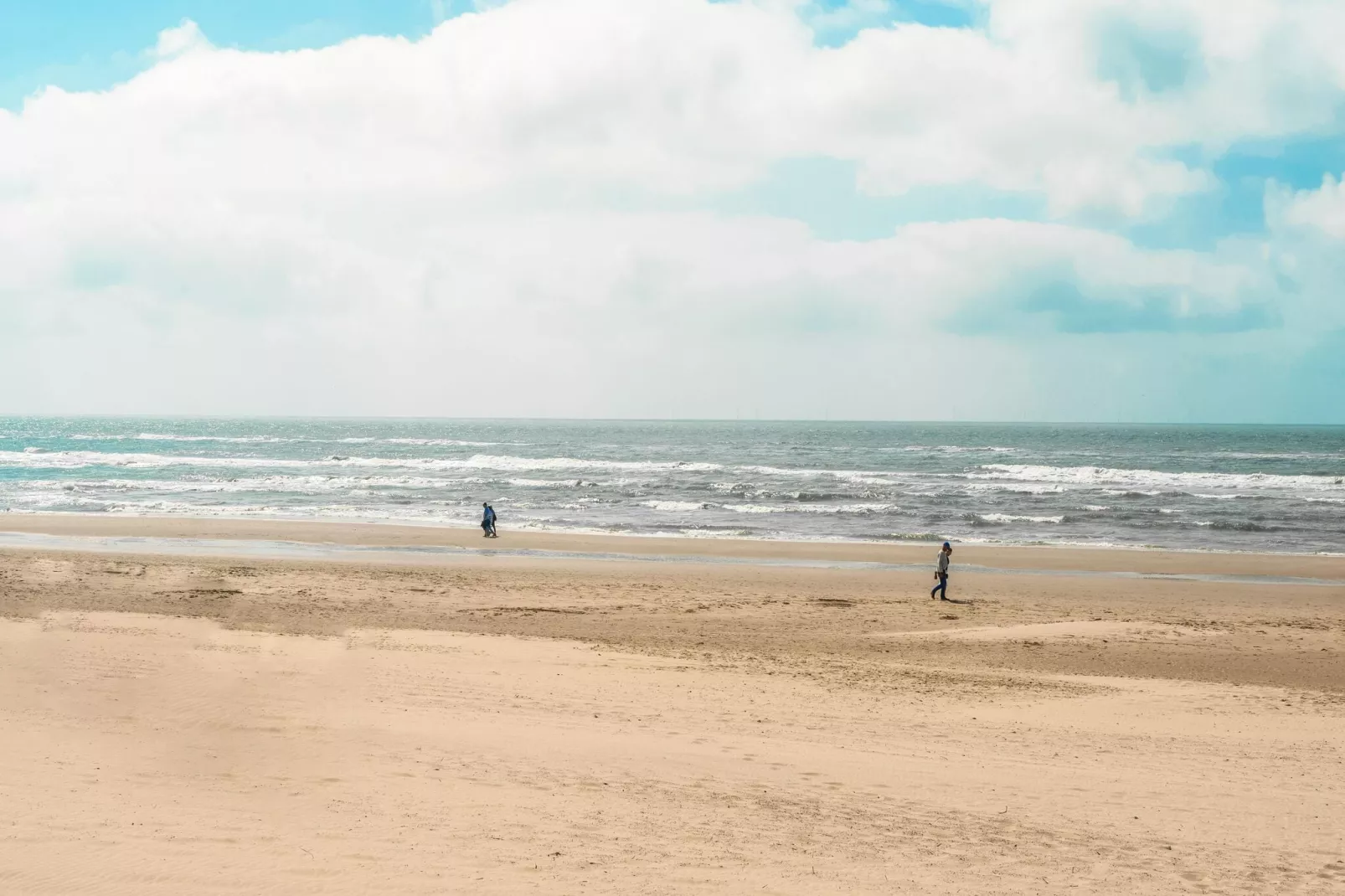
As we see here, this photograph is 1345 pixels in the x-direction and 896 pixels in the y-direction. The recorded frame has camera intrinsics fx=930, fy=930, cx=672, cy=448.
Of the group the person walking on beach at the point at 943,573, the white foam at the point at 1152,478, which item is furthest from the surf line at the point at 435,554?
the white foam at the point at 1152,478

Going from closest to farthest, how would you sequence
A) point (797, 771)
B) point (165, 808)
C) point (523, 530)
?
point (165, 808) < point (797, 771) < point (523, 530)

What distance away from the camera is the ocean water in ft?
106

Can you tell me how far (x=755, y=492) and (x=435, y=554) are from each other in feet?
73.9

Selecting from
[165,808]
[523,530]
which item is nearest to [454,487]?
[523,530]

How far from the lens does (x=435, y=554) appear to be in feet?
81.6

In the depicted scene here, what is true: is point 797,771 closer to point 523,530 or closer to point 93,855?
point 93,855

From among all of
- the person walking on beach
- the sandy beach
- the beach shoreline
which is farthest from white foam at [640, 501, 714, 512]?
the sandy beach

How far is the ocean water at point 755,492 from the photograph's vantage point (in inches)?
1277

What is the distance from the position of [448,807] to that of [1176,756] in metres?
7.02

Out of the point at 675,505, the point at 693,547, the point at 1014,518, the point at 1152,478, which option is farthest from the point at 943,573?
the point at 1152,478

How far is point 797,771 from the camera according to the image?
8516 mm

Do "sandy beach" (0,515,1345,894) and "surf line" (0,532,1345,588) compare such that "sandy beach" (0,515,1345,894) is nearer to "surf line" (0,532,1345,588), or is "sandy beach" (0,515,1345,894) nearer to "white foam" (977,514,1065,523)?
"surf line" (0,532,1345,588)

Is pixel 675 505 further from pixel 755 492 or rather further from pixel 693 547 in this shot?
pixel 693 547

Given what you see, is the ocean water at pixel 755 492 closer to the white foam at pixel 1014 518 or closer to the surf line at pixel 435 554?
the white foam at pixel 1014 518
